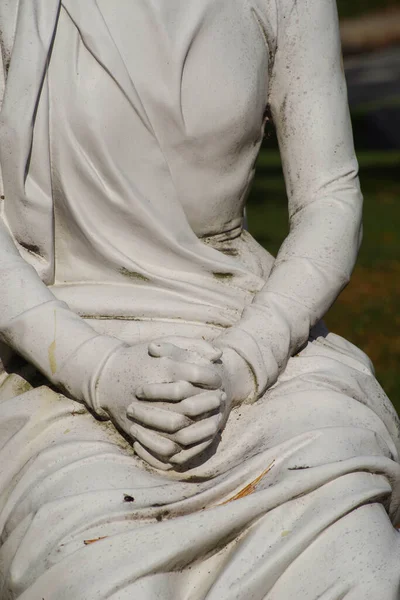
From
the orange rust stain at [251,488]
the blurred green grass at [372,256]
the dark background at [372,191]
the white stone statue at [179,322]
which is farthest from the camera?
the dark background at [372,191]

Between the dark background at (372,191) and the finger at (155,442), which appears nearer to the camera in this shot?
the finger at (155,442)

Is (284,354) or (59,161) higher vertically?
(59,161)

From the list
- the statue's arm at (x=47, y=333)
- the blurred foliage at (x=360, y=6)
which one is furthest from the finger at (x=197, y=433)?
the blurred foliage at (x=360, y=6)

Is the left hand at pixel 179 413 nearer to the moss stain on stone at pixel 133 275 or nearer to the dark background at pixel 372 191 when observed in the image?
the moss stain on stone at pixel 133 275

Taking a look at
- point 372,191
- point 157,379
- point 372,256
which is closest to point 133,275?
point 157,379

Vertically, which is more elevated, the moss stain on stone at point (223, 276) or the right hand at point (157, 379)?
the right hand at point (157, 379)

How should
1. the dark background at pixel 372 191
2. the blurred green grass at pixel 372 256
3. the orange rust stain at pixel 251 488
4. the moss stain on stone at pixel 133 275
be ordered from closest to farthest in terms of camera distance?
the orange rust stain at pixel 251 488
the moss stain on stone at pixel 133 275
the blurred green grass at pixel 372 256
the dark background at pixel 372 191

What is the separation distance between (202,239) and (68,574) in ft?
4.58

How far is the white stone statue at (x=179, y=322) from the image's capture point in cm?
367

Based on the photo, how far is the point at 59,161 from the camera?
4.35m

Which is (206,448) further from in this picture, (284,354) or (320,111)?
(320,111)

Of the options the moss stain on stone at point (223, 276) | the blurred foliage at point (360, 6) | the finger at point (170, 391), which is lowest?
the blurred foliage at point (360, 6)

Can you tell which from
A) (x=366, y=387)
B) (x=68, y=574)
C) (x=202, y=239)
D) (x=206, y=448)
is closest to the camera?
(x=68, y=574)

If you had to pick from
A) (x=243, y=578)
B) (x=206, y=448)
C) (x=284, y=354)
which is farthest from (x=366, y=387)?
(x=243, y=578)
